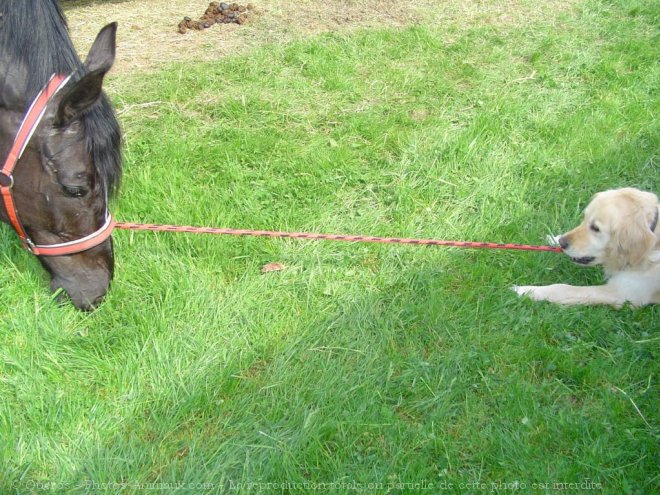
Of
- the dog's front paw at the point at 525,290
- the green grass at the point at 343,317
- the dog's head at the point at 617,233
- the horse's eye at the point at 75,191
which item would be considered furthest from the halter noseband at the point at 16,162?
the dog's head at the point at 617,233

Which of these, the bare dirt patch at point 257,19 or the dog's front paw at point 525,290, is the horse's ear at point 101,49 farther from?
the bare dirt patch at point 257,19

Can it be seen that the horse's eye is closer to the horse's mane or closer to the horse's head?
the horse's head

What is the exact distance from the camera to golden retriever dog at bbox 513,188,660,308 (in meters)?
3.20

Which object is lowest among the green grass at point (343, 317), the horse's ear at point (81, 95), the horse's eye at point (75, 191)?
the green grass at point (343, 317)

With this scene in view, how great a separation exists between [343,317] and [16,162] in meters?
1.73

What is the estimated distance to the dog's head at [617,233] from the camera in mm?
3189

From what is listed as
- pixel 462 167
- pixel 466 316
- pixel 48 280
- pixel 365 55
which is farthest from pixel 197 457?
pixel 365 55

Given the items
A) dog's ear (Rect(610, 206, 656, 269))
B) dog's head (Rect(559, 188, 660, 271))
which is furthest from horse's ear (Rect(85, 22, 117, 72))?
dog's ear (Rect(610, 206, 656, 269))

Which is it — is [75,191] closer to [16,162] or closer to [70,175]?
[70,175]

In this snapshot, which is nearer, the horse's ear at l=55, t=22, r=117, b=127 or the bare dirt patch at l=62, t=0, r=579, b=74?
the horse's ear at l=55, t=22, r=117, b=127

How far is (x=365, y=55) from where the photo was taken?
5539 millimetres

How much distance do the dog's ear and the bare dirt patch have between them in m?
3.67

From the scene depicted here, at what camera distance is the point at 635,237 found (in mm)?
3178

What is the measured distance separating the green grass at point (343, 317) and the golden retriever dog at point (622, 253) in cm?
10
